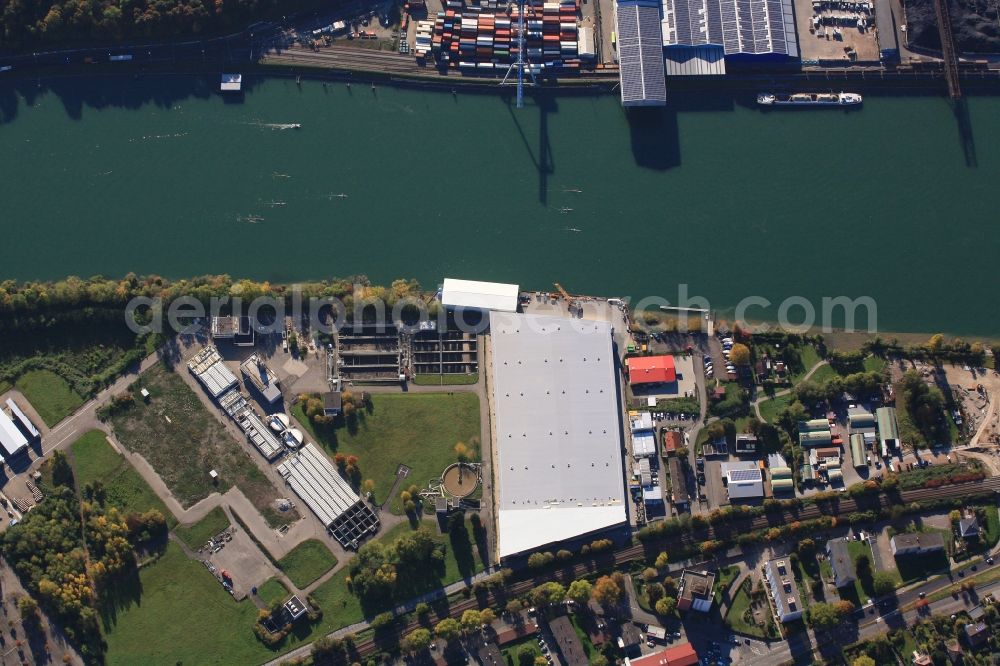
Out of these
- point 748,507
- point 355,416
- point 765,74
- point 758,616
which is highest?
point 765,74

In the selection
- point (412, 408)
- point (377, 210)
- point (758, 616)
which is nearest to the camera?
point (758, 616)

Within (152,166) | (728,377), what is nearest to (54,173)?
(152,166)

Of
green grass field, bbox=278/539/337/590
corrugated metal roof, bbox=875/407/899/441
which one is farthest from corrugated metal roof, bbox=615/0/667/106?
green grass field, bbox=278/539/337/590

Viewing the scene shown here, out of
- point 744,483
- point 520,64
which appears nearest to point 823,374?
point 744,483

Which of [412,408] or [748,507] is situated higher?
[412,408]

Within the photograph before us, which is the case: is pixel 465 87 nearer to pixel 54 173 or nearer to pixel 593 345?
pixel 593 345

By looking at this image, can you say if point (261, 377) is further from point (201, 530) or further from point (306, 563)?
point (306, 563)

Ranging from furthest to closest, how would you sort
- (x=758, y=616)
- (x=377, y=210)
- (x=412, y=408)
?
(x=377, y=210) → (x=412, y=408) → (x=758, y=616)

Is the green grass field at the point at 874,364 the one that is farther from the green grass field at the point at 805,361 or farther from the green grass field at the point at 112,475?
the green grass field at the point at 112,475
